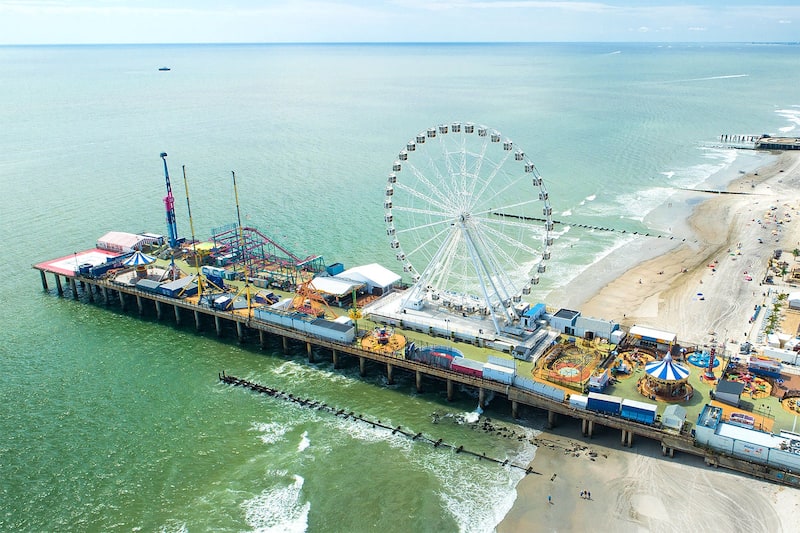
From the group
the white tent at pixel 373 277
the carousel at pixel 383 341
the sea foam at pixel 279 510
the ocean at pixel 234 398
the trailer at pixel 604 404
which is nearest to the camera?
the sea foam at pixel 279 510

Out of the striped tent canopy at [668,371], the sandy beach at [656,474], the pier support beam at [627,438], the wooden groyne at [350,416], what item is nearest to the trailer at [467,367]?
the wooden groyne at [350,416]

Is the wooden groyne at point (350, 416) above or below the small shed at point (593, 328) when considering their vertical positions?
below

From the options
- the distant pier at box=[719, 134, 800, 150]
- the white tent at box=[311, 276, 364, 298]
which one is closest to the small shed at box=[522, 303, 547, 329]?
the white tent at box=[311, 276, 364, 298]

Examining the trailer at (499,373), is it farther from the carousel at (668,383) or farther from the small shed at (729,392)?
the small shed at (729,392)

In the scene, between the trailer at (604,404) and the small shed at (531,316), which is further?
the small shed at (531,316)

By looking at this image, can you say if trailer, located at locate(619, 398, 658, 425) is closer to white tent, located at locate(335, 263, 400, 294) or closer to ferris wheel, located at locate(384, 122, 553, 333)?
ferris wheel, located at locate(384, 122, 553, 333)

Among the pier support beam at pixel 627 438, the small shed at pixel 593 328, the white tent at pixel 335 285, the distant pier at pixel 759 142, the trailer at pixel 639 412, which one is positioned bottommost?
the pier support beam at pixel 627 438
